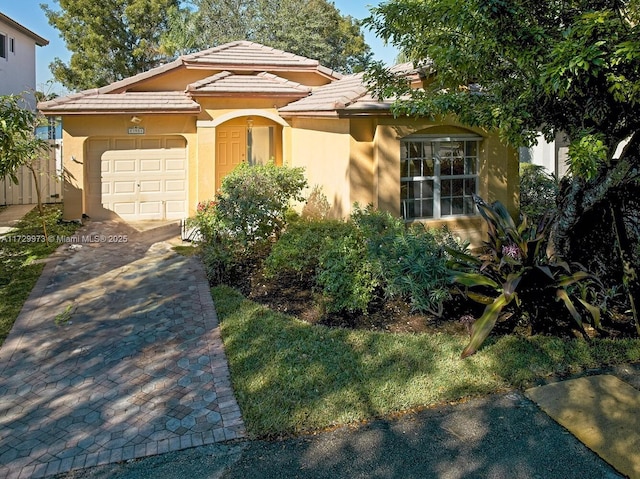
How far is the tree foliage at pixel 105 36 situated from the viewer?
3136 centimetres

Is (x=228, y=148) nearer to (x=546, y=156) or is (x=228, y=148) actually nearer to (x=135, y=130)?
(x=135, y=130)

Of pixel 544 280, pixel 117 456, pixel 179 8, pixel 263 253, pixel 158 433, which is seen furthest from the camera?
pixel 179 8

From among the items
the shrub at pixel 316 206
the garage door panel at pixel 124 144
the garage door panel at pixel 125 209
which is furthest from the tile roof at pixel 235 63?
the shrub at pixel 316 206

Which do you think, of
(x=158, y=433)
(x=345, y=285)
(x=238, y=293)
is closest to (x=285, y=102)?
(x=238, y=293)

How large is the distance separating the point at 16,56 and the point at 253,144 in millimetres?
14696

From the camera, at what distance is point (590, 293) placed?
7973mm

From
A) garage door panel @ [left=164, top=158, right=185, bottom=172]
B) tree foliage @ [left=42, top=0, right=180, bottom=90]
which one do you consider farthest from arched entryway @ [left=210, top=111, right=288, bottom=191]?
tree foliage @ [left=42, top=0, right=180, bottom=90]

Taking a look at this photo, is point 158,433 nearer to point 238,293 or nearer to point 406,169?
point 238,293

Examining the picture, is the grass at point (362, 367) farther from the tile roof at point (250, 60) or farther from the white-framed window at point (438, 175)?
the tile roof at point (250, 60)

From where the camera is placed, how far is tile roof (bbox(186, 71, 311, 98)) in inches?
587

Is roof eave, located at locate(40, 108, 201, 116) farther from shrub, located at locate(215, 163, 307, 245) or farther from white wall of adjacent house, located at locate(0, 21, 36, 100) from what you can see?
white wall of adjacent house, located at locate(0, 21, 36, 100)

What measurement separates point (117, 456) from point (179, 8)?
1286 inches

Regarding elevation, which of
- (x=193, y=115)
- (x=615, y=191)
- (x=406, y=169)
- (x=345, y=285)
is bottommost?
(x=345, y=285)

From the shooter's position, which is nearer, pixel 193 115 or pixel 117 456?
pixel 117 456
